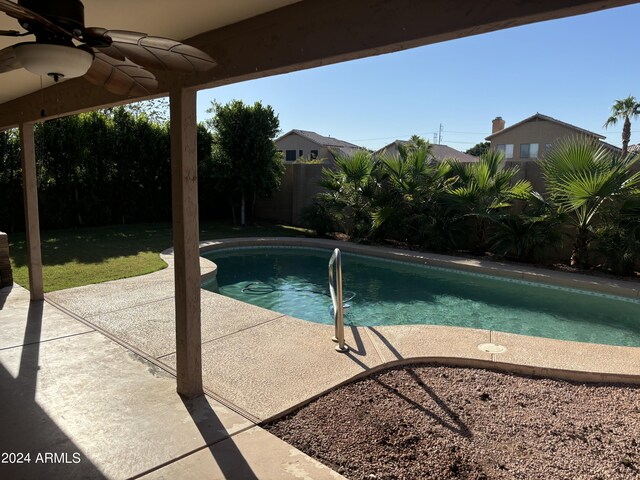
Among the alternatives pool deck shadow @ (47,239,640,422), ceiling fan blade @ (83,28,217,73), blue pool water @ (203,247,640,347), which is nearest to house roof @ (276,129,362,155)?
blue pool water @ (203,247,640,347)

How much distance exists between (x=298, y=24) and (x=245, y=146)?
10.8m

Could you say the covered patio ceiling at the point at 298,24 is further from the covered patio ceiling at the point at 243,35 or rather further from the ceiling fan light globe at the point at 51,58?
the ceiling fan light globe at the point at 51,58

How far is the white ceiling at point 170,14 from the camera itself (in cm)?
230

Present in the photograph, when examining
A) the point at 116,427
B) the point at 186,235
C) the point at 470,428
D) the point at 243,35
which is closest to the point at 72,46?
the point at 243,35

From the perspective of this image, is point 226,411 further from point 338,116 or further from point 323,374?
point 338,116

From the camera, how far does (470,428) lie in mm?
2846

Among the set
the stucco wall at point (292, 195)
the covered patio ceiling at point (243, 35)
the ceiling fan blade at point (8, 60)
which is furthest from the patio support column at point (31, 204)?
the stucco wall at point (292, 195)

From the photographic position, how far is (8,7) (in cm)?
156

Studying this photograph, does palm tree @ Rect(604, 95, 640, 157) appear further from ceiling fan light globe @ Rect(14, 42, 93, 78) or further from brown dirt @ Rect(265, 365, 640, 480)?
ceiling fan light globe @ Rect(14, 42, 93, 78)

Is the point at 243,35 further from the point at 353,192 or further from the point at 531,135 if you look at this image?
the point at 531,135

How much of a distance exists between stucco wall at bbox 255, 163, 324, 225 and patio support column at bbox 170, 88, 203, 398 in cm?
975

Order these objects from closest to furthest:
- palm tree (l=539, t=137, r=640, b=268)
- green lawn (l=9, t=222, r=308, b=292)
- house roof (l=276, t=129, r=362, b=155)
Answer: green lawn (l=9, t=222, r=308, b=292) → palm tree (l=539, t=137, r=640, b=268) → house roof (l=276, t=129, r=362, b=155)

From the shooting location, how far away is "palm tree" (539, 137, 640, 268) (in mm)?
7270

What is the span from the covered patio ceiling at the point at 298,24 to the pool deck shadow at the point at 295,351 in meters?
2.25
